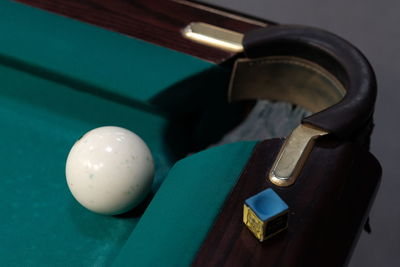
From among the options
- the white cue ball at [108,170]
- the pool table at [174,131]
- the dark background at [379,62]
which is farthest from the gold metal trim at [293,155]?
the dark background at [379,62]

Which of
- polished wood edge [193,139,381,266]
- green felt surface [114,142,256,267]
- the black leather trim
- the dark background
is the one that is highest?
the black leather trim

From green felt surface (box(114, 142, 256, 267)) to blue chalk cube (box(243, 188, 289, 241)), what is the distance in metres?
0.09

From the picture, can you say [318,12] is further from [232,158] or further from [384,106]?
[232,158]

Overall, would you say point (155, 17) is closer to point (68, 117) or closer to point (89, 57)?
point (89, 57)

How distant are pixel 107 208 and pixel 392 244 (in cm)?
124

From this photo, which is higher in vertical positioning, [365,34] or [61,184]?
[365,34]

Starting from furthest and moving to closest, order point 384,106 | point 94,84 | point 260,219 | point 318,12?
1. point 318,12
2. point 384,106
3. point 94,84
4. point 260,219

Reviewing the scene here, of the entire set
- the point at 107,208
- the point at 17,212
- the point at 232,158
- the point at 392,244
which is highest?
the point at 232,158

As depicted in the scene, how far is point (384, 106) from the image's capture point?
7.67 feet

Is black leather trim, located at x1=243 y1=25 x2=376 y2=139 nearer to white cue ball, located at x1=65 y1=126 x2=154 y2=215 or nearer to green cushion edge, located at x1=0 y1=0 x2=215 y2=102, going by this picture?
green cushion edge, located at x1=0 y1=0 x2=215 y2=102

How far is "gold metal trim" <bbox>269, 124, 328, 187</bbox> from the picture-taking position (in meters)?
1.13

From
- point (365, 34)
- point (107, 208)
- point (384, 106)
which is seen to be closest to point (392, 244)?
point (384, 106)

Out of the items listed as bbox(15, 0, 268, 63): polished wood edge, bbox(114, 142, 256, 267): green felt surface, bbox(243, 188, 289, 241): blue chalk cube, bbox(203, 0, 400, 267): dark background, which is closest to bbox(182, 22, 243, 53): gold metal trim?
bbox(15, 0, 268, 63): polished wood edge

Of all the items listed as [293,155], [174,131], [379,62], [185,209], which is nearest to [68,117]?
[174,131]
